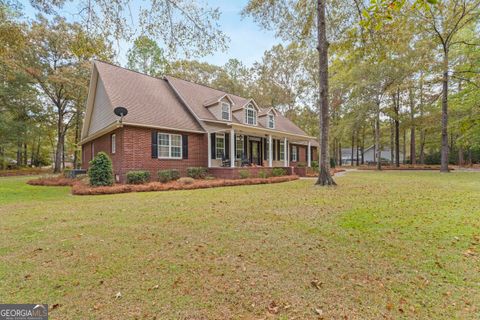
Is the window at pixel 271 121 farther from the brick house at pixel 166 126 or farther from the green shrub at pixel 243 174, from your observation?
the green shrub at pixel 243 174

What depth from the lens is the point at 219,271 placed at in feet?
9.50

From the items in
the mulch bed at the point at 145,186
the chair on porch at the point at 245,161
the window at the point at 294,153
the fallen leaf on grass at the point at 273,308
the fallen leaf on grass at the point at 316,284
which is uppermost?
the window at the point at 294,153

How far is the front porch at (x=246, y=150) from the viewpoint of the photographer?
14508 mm

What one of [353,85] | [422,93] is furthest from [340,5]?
[422,93]

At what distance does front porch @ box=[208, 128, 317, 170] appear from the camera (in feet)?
47.6

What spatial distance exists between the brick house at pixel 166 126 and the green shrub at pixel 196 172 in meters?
0.50

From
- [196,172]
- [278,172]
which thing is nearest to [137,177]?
[196,172]

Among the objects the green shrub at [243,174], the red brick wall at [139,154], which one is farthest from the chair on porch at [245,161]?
the red brick wall at [139,154]

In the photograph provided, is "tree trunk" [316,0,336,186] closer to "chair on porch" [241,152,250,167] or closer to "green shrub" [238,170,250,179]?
"green shrub" [238,170,250,179]

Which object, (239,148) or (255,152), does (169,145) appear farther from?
(255,152)

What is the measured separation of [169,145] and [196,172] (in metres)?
2.11

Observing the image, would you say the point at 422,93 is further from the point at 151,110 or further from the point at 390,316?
the point at 390,316

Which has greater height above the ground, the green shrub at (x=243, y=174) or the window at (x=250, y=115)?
the window at (x=250, y=115)

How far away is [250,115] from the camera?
17.2 m
